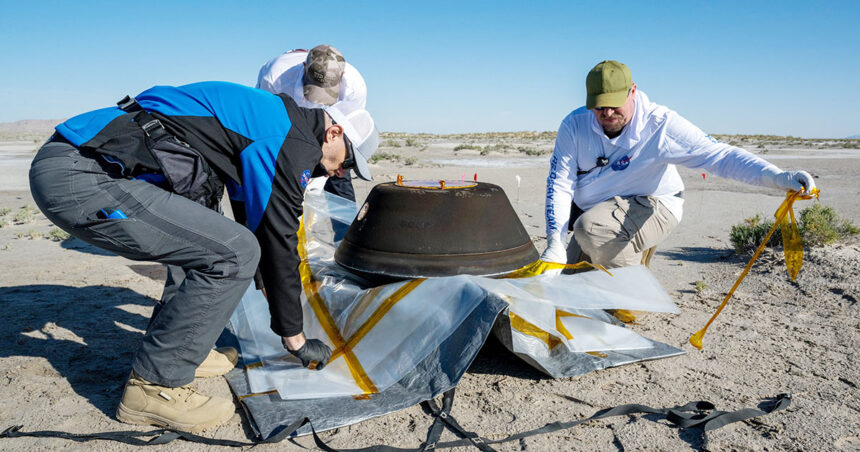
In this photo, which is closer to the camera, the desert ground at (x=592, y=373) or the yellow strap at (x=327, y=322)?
the desert ground at (x=592, y=373)

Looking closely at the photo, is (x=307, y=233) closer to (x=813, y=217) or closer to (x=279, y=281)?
(x=279, y=281)

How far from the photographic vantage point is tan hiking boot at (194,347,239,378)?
10.4 feet

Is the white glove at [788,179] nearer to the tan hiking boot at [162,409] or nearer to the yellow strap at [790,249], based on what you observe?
the yellow strap at [790,249]

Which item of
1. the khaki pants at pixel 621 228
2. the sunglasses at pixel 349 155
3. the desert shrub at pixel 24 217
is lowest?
the desert shrub at pixel 24 217

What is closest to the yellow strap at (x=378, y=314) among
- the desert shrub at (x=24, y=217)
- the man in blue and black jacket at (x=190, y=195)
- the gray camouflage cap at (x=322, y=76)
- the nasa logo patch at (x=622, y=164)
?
the man in blue and black jacket at (x=190, y=195)

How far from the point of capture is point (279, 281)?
2.61 meters

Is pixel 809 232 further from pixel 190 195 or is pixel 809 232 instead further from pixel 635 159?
pixel 190 195

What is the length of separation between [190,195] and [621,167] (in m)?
2.89

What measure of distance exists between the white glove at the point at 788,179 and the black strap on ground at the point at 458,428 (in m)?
1.19

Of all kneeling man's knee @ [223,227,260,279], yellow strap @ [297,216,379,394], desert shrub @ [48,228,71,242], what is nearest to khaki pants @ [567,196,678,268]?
yellow strap @ [297,216,379,394]

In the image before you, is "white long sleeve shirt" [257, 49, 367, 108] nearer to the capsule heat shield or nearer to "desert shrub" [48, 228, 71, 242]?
the capsule heat shield

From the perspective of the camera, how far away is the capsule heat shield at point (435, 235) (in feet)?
10.8

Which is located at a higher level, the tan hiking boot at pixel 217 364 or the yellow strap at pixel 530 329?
the yellow strap at pixel 530 329

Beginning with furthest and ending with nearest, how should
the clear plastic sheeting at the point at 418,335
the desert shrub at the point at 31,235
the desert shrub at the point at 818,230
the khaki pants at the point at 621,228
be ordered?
the desert shrub at the point at 31,235
the desert shrub at the point at 818,230
the khaki pants at the point at 621,228
the clear plastic sheeting at the point at 418,335
